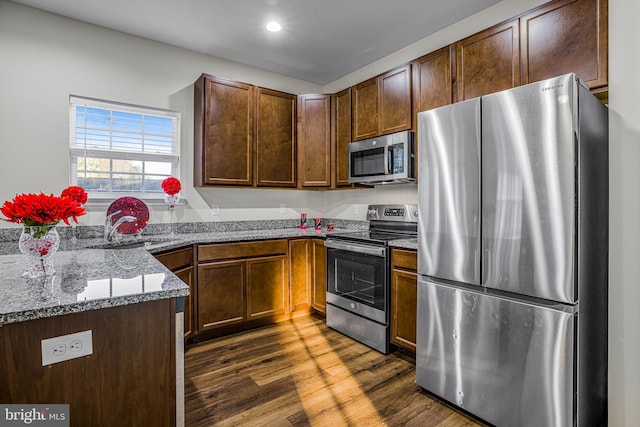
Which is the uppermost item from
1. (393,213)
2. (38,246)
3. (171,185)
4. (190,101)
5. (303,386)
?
(190,101)

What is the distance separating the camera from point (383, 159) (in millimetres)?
3051

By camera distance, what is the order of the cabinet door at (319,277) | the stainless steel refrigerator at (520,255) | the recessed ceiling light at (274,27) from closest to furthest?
the stainless steel refrigerator at (520,255) → the recessed ceiling light at (274,27) → the cabinet door at (319,277)

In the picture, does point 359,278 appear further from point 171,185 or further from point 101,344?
point 101,344

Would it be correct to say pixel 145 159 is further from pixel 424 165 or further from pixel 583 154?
pixel 583 154

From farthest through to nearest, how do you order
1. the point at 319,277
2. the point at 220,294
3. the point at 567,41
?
the point at 319,277 → the point at 220,294 → the point at 567,41

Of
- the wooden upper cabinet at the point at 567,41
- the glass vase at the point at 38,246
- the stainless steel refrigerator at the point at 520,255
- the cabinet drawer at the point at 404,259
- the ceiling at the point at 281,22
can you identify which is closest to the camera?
the glass vase at the point at 38,246

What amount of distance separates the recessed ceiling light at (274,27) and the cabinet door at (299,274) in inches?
77.9

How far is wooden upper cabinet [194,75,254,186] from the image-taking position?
3.17m

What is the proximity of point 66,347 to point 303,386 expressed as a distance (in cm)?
160

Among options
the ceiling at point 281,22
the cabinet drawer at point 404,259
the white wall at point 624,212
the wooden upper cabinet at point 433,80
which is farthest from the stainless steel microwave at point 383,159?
the white wall at point 624,212

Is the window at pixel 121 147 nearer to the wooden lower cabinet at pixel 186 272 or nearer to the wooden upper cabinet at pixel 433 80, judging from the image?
the wooden lower cabinet at pixel 186 272

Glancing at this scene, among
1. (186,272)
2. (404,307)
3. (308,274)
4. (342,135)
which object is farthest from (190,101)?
(404,307)

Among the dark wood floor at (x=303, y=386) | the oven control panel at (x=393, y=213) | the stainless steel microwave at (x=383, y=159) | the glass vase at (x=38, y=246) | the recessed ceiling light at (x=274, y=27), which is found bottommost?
the dark wood floor at (x=303, y=386)

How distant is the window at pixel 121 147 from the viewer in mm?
2891
